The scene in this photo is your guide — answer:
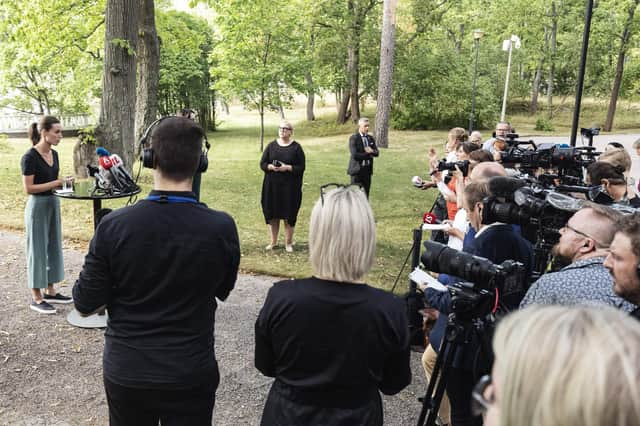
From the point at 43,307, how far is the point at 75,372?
153 cm

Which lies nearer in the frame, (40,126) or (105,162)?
(105,162)

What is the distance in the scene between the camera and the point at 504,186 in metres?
3.21

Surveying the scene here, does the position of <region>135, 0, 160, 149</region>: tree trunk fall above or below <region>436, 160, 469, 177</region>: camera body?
above

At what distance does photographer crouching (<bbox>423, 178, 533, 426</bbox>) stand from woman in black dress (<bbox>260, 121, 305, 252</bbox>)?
4544 mm

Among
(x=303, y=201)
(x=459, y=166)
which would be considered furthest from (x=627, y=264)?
(x=303, y=201)

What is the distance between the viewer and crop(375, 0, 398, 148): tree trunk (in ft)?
74.1

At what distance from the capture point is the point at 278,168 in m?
7.57

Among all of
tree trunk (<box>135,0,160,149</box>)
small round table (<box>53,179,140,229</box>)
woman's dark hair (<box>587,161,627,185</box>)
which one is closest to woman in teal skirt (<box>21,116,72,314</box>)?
small round table (<box>53,179,140,229</box>)

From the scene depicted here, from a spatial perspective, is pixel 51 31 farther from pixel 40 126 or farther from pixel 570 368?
pixel 570 368

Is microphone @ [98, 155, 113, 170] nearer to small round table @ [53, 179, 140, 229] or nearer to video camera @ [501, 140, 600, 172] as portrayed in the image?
small round table @ [53, 179, 140, 229]

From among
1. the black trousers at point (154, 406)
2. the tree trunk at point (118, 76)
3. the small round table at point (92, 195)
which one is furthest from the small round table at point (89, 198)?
the tree trunk at point (118, 76)

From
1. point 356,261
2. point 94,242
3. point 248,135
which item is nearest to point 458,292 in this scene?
point 356,261

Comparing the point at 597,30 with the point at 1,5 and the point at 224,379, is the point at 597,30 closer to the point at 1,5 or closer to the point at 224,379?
the point at 1,5

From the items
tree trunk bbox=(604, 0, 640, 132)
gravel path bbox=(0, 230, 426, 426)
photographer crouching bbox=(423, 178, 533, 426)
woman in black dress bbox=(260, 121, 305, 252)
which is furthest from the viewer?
tree trunk bbox=(604, 0, 640, 132)
